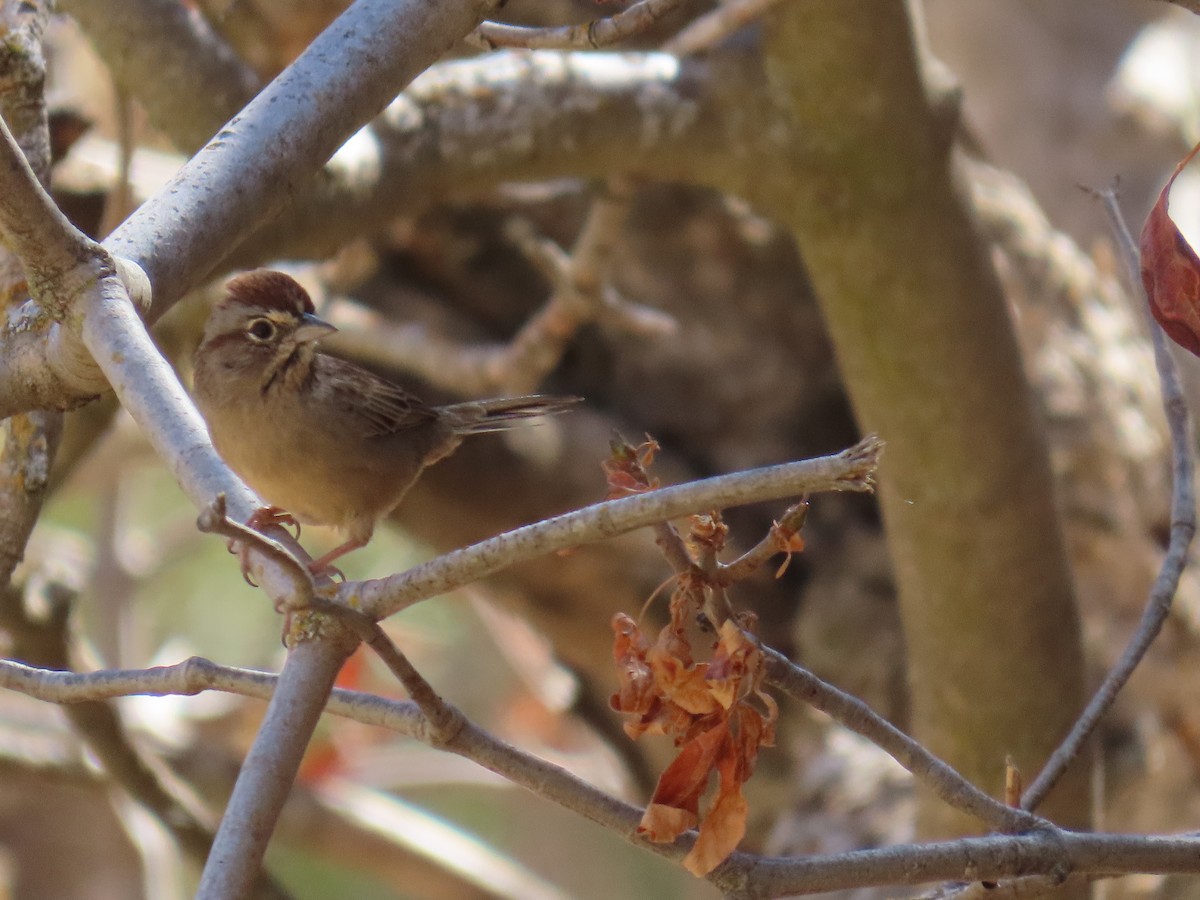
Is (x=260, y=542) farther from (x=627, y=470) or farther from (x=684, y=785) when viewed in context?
(x=684, y=785)

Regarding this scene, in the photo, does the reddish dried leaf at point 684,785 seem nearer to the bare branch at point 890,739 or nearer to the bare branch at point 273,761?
the bare branch at point 890,739

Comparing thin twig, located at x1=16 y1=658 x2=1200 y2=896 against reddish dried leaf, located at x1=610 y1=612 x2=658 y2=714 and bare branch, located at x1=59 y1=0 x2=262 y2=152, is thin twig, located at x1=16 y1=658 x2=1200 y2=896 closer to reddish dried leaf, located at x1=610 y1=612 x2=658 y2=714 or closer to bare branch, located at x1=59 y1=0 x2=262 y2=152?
reddish dried leaf, located at x1=610 y1=612 x2=658 y2=714

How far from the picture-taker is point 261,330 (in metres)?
3.42

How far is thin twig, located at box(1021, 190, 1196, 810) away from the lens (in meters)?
2.04

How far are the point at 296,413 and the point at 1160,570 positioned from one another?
2058 millimetres

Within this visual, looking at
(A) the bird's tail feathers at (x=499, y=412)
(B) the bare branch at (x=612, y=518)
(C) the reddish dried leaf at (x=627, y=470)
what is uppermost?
(B) the bare branch at (x=612, y=518)

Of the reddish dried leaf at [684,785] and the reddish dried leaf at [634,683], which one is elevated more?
the reddish dried leaf at [634,683]

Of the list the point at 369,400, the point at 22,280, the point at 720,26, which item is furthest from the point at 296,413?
the point at 720,26

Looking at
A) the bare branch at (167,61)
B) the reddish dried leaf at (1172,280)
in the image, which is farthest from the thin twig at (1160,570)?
the bare branch at (167,61)

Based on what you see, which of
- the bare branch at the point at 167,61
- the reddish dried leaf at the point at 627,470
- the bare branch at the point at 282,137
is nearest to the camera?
the reddish dried leaf at the point at 627,470

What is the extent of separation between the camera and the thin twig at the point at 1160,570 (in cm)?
204

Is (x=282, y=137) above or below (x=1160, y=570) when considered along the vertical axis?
above

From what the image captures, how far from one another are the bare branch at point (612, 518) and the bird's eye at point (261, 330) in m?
2.11

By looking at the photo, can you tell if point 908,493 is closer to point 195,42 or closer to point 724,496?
point 195,42
